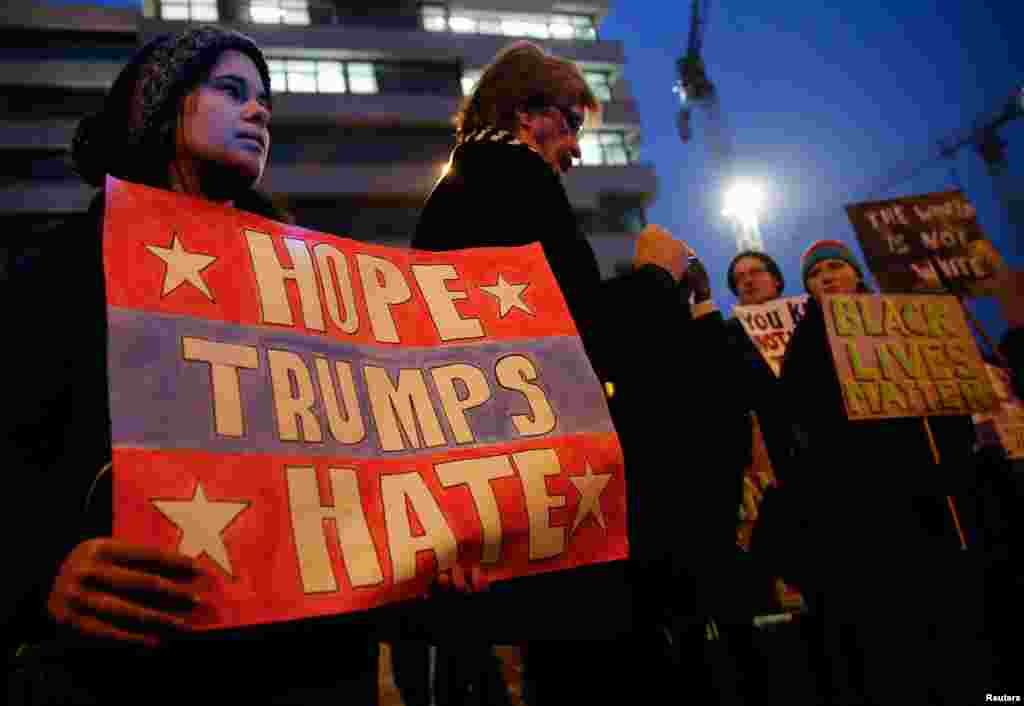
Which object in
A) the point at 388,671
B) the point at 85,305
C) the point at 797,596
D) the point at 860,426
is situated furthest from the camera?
the point at 388,671

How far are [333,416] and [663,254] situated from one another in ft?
3.44

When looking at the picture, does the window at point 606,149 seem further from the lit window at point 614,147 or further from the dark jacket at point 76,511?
the dark jacket at point 76,511

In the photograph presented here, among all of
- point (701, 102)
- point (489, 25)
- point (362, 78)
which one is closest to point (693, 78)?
point (701, 102)

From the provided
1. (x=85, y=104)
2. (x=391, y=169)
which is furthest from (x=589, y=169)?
(x=85, y=104)

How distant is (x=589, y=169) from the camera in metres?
30.5

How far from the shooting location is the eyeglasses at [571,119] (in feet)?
6.48

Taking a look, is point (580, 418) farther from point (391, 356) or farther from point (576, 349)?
point (391, 356)

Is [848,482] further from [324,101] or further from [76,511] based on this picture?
[324,101]

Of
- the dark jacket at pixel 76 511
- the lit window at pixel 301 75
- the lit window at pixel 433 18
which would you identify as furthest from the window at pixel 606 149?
the dark jacket at pixel 76 511

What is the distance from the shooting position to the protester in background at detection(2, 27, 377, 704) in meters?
0.81

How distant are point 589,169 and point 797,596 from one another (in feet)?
94.8

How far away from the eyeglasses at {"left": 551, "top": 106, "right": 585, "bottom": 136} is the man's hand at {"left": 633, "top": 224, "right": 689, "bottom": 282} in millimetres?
463

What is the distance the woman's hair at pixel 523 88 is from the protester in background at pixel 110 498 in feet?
2.58

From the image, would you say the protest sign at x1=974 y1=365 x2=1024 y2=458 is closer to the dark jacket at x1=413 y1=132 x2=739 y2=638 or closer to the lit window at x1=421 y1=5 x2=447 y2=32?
the dark jacket at x1=413 y1=132 x2=739 y2=638
